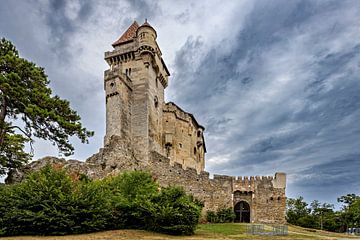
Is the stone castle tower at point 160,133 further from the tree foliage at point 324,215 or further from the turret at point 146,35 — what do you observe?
the tree foliage at point 324,215

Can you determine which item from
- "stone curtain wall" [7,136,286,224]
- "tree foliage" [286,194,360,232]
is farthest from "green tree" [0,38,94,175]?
"tree foliage" [286,194,360,232]

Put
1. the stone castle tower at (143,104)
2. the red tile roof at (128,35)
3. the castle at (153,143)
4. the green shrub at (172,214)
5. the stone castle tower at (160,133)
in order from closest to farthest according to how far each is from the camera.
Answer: the green shrub at (172,214) → the castle at (153,143) → the stone castle tower at (160,133) → the stone castle tower at (143,104) → the red tile roof at (128,35)

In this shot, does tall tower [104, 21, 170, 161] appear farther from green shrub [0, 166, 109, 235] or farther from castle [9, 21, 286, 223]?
green shrub [0, 166, 109, 235]

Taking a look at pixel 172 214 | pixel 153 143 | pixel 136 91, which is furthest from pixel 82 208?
pixel 136 91

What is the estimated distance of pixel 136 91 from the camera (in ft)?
150

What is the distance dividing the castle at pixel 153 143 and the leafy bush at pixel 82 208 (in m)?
10.1

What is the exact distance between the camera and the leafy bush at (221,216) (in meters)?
31.8

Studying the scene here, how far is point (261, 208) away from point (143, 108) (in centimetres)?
2133

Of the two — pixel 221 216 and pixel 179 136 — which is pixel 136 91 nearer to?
pixel 179 136

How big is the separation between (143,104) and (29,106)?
25.6 m

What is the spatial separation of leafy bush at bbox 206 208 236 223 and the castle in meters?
0.93

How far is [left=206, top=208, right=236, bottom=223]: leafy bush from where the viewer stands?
3178 centimetres

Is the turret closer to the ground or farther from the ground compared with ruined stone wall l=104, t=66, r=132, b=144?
farther from the ground

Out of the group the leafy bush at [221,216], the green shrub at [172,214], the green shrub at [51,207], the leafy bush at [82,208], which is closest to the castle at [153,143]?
the leafy bush at [221,216]
